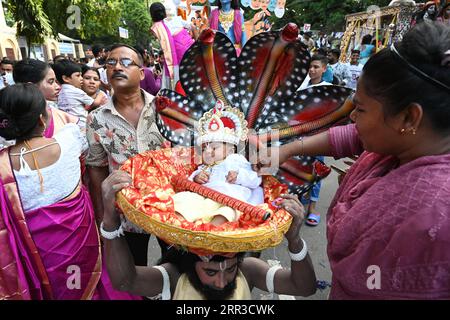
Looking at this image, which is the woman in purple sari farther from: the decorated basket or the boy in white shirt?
the boy in white shirt

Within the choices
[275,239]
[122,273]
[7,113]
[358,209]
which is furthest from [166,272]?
[7,113]

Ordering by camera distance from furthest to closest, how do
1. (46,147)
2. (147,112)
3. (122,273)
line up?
(147,112) < (46,147) < (122,273)

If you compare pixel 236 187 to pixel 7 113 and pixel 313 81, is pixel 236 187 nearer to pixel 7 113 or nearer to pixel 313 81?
pixel 7 113

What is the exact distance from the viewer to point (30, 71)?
2.56 meters

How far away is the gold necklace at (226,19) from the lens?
5020 mm

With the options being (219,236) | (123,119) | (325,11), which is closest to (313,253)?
(123,119)

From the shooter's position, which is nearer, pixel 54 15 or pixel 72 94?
pixel 72 94

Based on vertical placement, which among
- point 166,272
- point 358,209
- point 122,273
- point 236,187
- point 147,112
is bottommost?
point 166,272

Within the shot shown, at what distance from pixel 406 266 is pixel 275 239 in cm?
39

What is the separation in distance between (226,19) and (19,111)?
4.06 metres

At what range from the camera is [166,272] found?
1.46 m

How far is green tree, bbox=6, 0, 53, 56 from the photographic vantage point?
277 inches

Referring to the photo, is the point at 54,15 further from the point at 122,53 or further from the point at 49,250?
the point at 49,250

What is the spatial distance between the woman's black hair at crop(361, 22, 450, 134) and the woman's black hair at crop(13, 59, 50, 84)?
8.50ft
